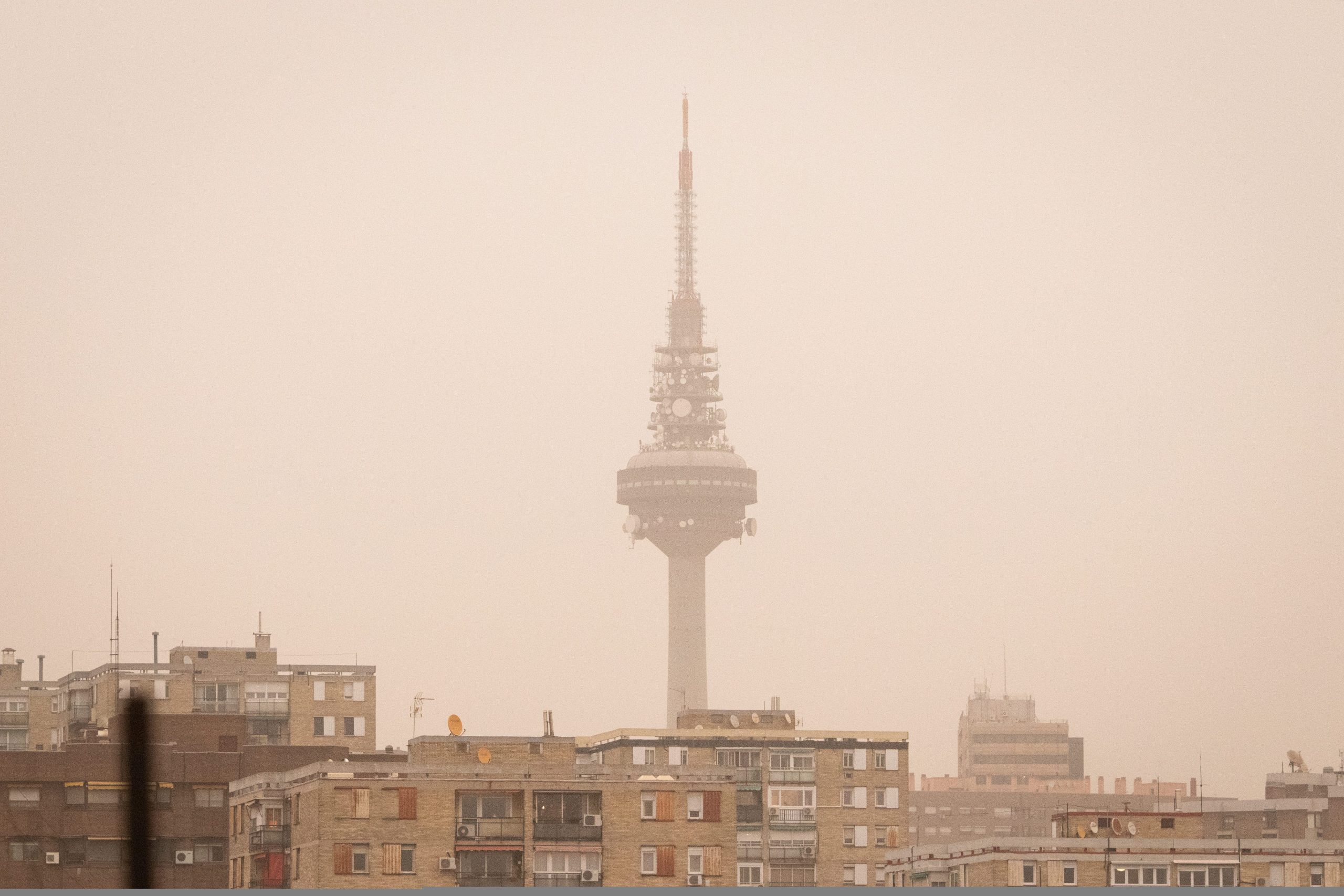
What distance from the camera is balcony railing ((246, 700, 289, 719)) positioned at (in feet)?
610

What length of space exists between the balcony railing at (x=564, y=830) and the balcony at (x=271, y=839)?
1240 cm

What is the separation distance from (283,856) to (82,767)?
21173 millimetres

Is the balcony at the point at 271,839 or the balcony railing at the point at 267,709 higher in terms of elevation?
the balcony railing at the point at 267,709

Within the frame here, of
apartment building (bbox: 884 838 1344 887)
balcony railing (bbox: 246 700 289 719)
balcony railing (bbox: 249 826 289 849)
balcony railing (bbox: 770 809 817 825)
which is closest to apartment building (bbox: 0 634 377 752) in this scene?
balcony railing (bbox: 246 700 289 719)

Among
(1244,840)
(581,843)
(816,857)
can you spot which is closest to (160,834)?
(581,843)

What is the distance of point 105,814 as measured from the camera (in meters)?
150

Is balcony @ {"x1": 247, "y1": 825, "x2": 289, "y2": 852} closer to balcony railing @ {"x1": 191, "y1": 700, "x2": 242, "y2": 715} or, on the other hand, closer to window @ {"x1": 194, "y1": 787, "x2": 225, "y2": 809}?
window @ {"x1": 194, "y1": 787, "x2": 225, "y2": 809}

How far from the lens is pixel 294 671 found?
624 ft

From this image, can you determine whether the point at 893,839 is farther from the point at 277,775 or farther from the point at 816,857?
the point at 277,775

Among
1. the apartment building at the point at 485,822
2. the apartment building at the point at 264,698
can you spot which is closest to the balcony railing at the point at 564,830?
the apartment building at the point at 485,822

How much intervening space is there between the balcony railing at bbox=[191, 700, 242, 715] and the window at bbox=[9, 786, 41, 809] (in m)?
34.5

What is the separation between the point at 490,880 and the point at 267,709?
189 feet

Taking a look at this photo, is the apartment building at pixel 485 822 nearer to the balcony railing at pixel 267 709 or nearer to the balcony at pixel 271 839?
the balcony at pixel 271 839

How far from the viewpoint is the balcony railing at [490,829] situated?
5167 inches
